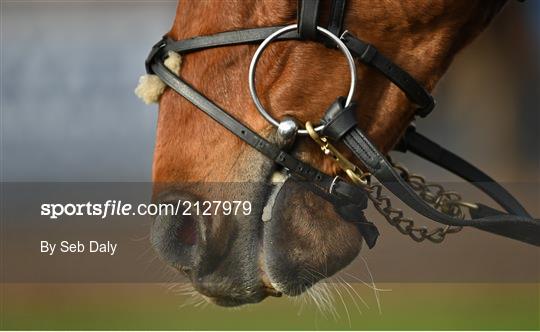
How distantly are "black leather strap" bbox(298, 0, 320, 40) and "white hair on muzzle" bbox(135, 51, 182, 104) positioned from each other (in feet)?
1.30

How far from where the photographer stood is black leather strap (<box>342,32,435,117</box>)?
221cm

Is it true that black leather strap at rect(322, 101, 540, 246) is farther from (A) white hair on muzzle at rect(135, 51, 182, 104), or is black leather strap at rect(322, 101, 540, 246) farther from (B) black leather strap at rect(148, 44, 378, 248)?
(A) white hair on muzzle at rect(135, 51, 182, 104)

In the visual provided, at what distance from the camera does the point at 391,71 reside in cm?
227

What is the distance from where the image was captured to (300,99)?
2.24m

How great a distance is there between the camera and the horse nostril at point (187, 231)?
7.44 feet

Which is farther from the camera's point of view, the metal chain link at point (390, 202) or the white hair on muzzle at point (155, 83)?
the white hair on muzzle at point (155, 83)

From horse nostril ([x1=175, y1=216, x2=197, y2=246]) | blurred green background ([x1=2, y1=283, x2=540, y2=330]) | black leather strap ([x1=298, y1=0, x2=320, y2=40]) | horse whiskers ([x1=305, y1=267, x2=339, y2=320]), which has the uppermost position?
black leather strap ([x1=298, y1=0, x2=320, y2=40])

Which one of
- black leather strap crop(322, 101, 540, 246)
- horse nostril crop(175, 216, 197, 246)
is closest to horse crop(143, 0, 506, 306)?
horse nostril crop(175, 216, 197, 246)

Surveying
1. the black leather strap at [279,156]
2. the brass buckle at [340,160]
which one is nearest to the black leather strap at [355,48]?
the black leather strap at [279,156]

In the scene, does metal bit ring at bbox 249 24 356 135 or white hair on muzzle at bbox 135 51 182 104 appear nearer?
metal bit ring at bbox 249 24 356 135

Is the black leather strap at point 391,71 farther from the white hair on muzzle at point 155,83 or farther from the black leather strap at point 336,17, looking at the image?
the white hair on muzzle at point 155,83

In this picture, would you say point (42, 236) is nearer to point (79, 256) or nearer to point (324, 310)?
point (79, 256)

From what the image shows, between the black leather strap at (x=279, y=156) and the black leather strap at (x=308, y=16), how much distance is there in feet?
1.05

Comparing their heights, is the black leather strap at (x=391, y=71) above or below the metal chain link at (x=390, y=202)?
above
